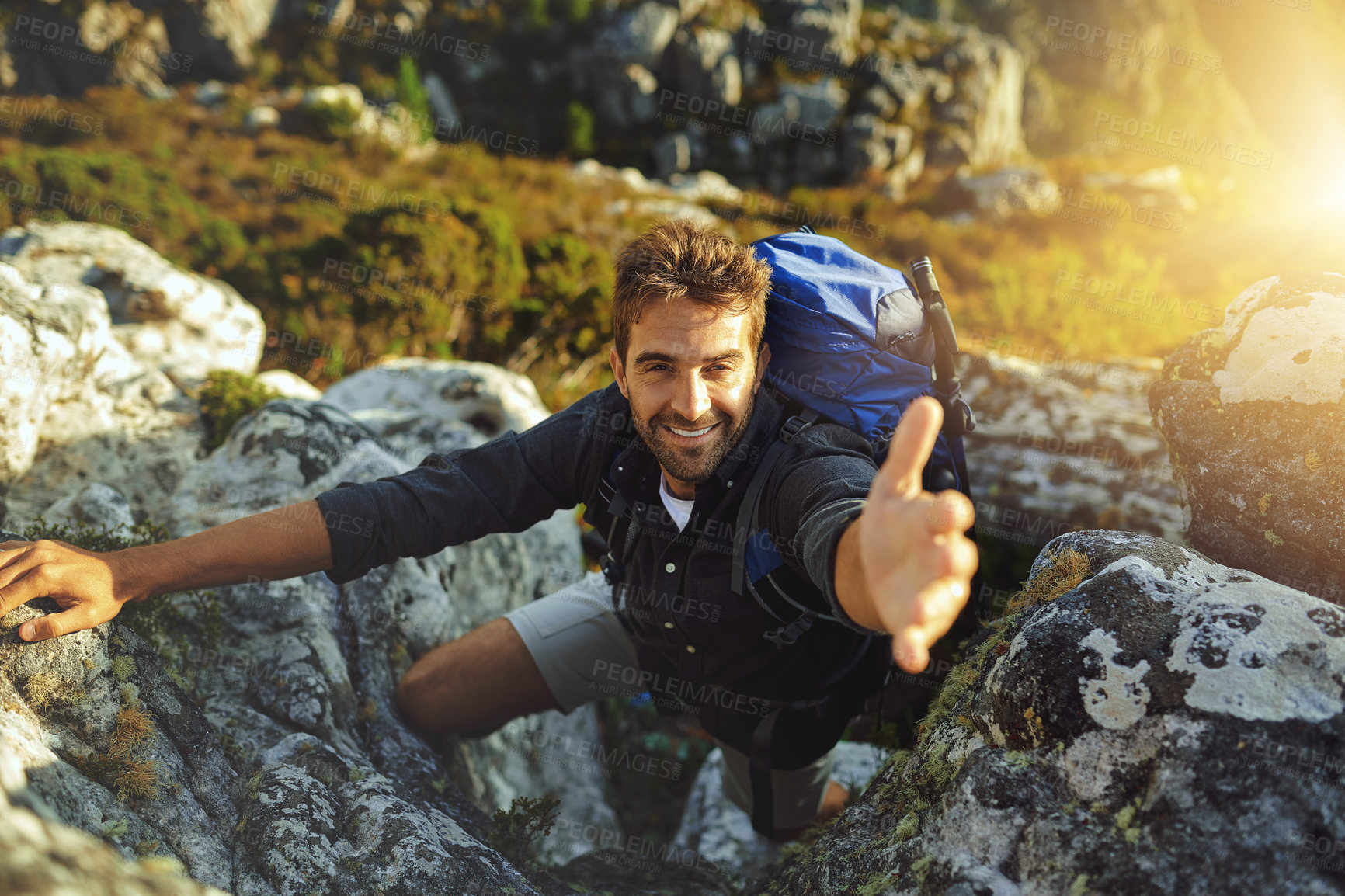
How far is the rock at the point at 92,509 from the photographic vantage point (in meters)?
3.59

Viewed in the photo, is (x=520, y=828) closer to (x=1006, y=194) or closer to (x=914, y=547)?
(x=914, y=547)

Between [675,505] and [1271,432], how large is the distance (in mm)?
2386

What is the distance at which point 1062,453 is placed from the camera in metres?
6.54

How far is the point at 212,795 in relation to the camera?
2.61 meters

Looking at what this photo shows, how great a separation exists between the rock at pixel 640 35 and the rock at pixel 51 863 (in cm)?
3171

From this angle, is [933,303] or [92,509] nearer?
[933,303]

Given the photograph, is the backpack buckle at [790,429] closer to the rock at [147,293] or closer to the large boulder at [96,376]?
the large boulder at [96,376]

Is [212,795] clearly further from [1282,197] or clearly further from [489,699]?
[1282,197]

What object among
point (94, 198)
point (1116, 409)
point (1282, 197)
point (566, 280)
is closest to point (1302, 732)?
point (1116, 409)

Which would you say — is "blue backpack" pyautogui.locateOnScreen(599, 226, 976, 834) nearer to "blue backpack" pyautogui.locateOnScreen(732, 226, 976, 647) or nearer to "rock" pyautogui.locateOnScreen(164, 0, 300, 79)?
"blue backpack" pyautogui.locateOnScreen(732, 226, 976, 647)

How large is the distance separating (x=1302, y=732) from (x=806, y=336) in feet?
6.77

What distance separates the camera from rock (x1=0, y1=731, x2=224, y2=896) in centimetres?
124

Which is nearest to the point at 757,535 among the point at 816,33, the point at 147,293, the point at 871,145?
the point at 147,293

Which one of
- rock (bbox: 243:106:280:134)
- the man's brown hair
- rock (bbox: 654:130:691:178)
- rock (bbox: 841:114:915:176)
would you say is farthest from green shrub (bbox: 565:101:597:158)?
the man's brown hair
